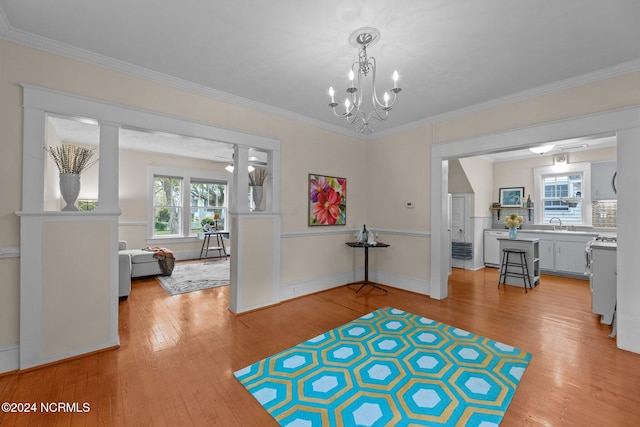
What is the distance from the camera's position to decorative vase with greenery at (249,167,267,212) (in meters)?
3.85

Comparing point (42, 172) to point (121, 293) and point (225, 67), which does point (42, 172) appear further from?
point (121, 293)

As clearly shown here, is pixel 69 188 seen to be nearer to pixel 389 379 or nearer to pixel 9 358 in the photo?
pixel 9 358

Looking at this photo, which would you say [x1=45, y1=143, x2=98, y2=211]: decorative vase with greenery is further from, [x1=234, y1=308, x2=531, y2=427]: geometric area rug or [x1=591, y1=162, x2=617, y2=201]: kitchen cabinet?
[x1=591, y1=162, x2=617, y2=201]: kitchen cabinet

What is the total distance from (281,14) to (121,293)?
4.19 m

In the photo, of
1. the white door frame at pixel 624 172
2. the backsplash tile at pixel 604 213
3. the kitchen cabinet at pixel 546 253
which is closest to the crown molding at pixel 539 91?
the white door frame at pixel 624 172

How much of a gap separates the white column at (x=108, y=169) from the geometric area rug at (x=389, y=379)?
200 centimetres

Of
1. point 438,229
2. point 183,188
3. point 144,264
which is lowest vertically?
point 144,264

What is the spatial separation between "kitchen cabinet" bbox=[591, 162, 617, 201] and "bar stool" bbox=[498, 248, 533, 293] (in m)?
2.17

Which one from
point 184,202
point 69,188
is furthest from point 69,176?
point 184,202

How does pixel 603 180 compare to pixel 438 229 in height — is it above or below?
above

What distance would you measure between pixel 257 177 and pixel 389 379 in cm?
292

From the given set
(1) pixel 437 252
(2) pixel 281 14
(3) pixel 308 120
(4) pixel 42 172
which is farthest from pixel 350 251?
(4) pixel 42 172

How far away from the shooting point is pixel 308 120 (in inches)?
165

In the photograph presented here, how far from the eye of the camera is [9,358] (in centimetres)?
221
